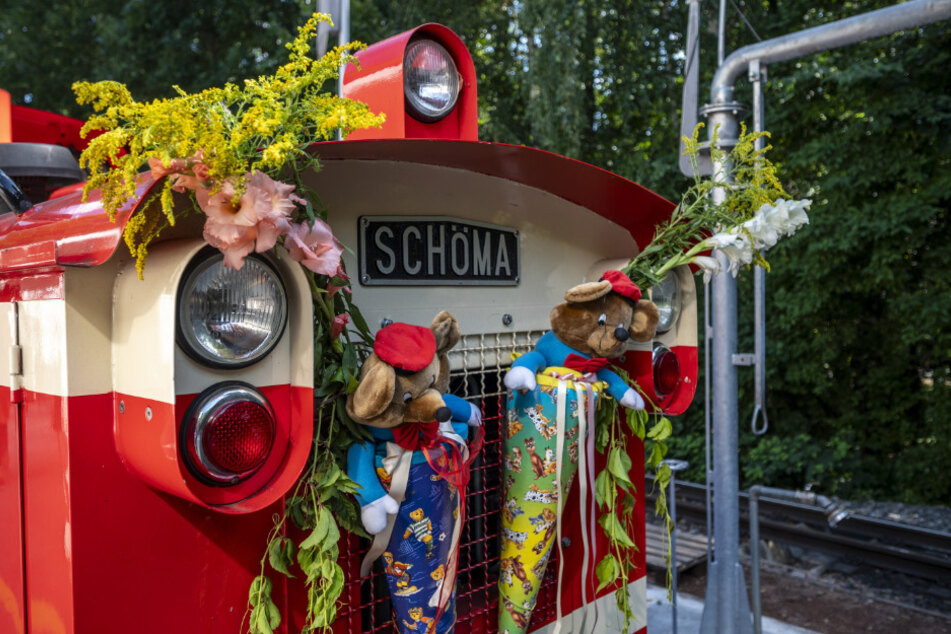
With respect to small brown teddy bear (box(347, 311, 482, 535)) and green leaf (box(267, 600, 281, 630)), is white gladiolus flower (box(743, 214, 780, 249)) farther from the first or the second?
green leaf (box(267, 600, 281, 630))

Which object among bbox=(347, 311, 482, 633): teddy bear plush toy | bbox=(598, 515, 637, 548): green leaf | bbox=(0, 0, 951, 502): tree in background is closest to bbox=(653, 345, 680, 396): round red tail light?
bbox=(598, 515, 637, 548): green leaf

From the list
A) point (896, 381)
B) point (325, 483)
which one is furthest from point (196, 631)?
point (896, 381)

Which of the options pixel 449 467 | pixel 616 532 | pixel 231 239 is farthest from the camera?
pixel 616 532

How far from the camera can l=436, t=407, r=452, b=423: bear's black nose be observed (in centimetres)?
165

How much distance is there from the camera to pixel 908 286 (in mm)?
8656

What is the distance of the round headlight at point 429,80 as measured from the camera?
6.42ft

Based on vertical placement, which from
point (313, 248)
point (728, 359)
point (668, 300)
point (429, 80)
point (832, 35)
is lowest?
point (728, 359)

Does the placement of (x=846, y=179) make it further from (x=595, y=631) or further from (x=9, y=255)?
(x=9, y=255)

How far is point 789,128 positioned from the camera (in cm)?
952

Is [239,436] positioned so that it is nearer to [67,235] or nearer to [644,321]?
[67,235]

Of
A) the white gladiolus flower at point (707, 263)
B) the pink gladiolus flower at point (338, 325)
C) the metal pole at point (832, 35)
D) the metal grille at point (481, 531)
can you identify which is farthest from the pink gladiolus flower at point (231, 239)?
the metal pole at point (832, 35)

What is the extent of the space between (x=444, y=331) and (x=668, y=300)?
3.25 ft

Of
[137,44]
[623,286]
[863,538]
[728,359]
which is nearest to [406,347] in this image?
[623,286]

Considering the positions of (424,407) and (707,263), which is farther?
(707,263)
